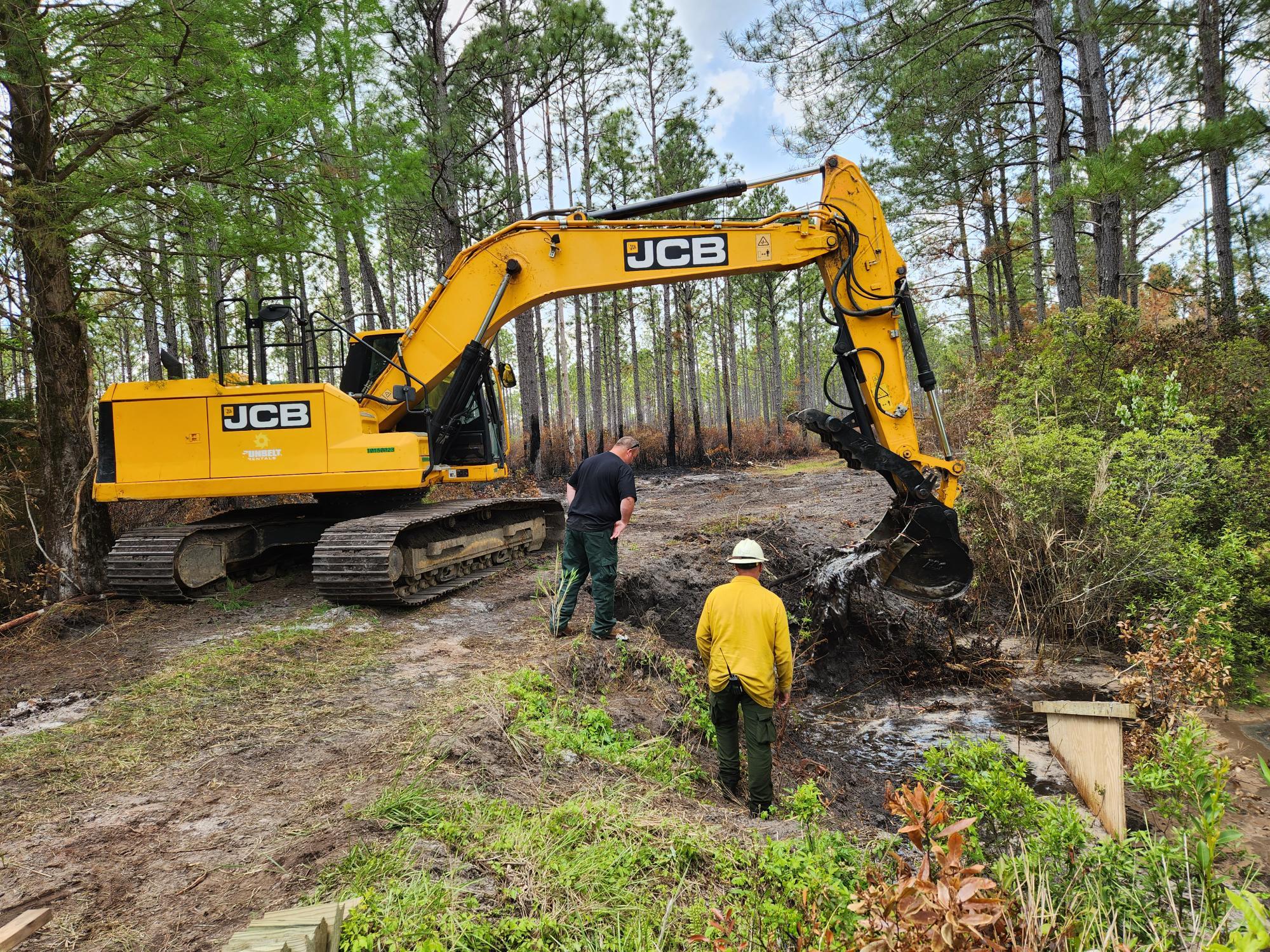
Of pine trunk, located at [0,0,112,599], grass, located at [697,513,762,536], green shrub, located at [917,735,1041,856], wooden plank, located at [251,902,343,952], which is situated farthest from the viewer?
grass, located at [697,513,762,536]

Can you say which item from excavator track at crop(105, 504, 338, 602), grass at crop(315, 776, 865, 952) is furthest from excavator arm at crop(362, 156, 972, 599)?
grass at crop(315, 776, 865, 952)

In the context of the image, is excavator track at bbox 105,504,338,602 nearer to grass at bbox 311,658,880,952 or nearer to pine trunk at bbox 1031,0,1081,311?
grass at bbox 311,658,880,952

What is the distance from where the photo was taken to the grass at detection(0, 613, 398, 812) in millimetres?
3707

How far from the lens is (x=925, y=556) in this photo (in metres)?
5.92

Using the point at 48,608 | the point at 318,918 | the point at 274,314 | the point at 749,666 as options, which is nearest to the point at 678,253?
the point at 274,314

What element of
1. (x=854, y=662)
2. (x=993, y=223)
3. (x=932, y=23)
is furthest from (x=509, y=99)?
(x=993, y=223)

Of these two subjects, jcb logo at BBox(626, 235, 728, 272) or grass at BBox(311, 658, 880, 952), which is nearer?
grass at BBox(311, 658, 880, 952)

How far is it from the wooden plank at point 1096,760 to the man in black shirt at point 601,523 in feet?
9.96

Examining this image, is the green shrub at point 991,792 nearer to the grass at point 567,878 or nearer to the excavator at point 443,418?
the grass at point 567,878

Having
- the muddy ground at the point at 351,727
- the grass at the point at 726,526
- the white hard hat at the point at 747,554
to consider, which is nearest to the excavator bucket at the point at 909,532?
the muddy ground at the point at 351,727

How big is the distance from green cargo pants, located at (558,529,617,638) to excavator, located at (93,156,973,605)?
1670mm

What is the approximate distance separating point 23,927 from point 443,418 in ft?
18.3

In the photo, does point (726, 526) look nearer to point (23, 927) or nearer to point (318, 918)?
point (318, 918)

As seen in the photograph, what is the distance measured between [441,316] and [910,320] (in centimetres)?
446
